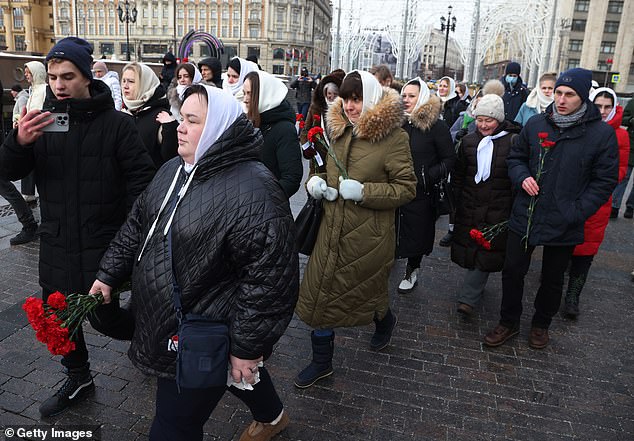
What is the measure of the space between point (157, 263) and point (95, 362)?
2093mm

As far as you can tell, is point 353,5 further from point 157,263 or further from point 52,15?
point 52,15

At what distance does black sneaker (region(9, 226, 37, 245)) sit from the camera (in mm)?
6434

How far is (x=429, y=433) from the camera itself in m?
3.27

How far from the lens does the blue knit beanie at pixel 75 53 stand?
285cm

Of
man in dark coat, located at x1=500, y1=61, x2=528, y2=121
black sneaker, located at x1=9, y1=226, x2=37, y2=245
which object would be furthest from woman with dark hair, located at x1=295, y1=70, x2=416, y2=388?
man in dark coat, located at x1=500, y1=61, x2=528, y2=121

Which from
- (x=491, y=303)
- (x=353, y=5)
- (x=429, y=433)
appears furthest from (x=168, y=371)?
(x=353, y=5)

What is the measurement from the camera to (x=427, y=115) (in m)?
4.79

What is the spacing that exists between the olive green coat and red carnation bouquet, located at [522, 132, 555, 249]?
1156mm

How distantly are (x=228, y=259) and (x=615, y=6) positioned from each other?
85046 mm

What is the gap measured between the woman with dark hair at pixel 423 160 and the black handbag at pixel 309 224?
1278mm

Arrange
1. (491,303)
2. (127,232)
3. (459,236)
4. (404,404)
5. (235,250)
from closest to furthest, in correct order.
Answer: (235,250), (127,232), (404,404), (459,236), (491,303)

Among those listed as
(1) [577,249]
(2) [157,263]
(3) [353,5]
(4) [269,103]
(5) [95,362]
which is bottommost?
(5) [95,362]

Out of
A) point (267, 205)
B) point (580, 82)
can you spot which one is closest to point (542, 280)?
point (580, 82)

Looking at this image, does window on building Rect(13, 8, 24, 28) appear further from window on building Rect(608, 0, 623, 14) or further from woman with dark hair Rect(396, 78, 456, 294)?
woman with dark hair Rect(396, 78, 456, 294)
